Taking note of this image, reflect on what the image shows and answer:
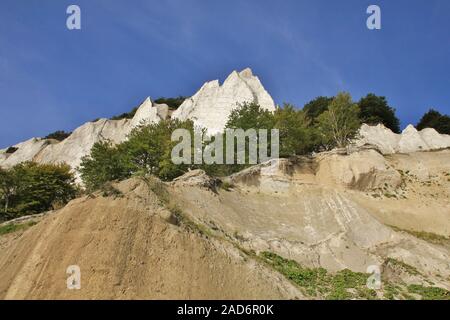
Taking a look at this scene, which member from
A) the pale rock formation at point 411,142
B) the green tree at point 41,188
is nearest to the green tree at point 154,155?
the green tree at point 41,188

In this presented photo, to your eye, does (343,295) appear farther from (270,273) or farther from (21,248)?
(21,248)

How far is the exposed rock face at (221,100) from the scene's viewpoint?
56.2 metres

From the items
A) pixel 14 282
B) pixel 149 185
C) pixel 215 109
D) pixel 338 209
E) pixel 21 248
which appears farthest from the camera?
pixel 215 109

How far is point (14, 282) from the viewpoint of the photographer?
55.2 feet

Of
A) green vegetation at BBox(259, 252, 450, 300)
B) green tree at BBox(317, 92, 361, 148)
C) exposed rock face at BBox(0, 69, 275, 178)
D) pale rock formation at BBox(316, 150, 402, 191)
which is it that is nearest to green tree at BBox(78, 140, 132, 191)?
pale rock formation at BBox(316, 150, 402, 191)

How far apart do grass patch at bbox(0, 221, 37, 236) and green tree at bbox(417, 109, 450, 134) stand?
2027 inches

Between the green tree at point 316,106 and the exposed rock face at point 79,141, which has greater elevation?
the green tree at point 316,106

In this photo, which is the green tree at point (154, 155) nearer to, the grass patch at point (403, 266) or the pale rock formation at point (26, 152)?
the grass patch at point (403, 266)

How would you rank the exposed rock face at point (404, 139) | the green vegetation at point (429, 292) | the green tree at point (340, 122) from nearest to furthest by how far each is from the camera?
the green vegetation at point (429, 292) → the green tree at point (340, 122) → the exposed rock face at point (404, 139)

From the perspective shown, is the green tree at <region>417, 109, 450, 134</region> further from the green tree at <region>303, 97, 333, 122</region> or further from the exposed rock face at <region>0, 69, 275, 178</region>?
the exposed rock face at <region>0, 69, 275, 178</region>

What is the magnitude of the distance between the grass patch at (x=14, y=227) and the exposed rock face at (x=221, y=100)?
101 feet

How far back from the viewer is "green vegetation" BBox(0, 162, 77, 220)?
35.8 m
